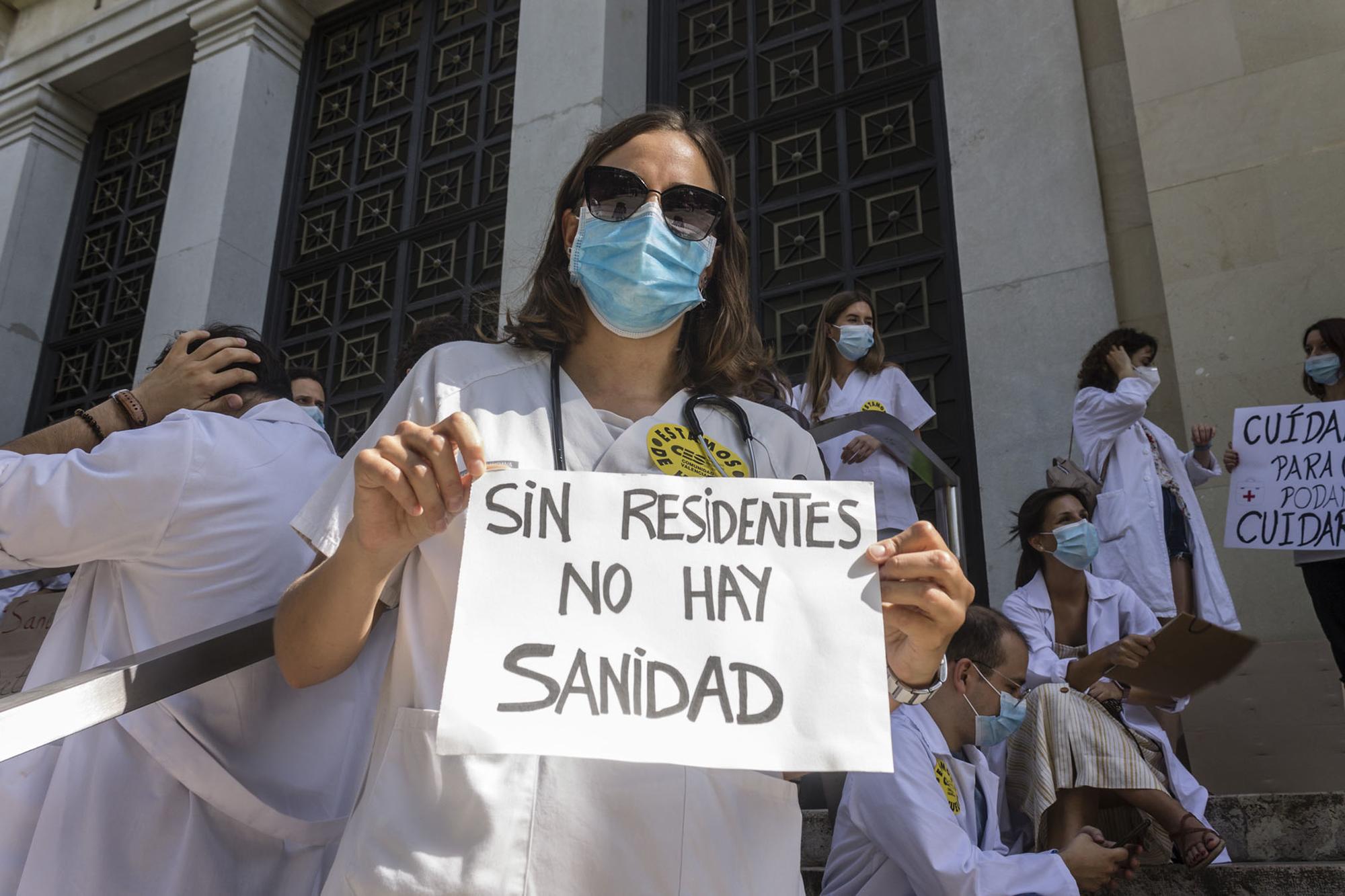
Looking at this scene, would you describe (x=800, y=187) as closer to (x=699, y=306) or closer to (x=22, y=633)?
(x=22, y=633)

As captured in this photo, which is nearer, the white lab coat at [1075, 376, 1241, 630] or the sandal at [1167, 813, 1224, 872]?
the sandal at [1167, 813, 1224, 872]

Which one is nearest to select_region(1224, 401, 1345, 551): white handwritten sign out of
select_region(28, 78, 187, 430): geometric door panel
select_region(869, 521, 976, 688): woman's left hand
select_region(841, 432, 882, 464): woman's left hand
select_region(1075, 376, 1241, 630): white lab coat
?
select_region(1075, 376, 1241, 630): white lab coat

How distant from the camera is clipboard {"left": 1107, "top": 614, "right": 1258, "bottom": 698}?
416cm

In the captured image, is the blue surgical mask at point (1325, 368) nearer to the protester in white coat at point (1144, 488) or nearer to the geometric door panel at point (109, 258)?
the protester in white coat at point (1144, 488)

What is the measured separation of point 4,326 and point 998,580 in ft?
37.7

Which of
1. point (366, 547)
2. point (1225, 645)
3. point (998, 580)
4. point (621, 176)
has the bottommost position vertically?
point (366, 547)

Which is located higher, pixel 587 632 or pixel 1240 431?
pixel 1240 431

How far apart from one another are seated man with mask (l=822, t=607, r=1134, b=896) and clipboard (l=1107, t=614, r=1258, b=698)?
0.57 m

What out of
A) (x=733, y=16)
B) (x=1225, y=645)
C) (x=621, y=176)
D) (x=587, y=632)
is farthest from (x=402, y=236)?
(x=587, y=632)

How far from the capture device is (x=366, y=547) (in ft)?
5.22

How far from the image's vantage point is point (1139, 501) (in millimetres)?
5902

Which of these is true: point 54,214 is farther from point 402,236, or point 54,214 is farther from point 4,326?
point 402,236

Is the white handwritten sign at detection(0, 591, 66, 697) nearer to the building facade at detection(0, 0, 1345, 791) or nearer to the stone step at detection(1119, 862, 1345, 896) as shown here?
the building facade at detection(0, 0, 1345, 791)

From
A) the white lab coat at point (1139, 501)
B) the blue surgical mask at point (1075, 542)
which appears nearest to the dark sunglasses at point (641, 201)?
the blue surgical mask at point (1075, 542)
